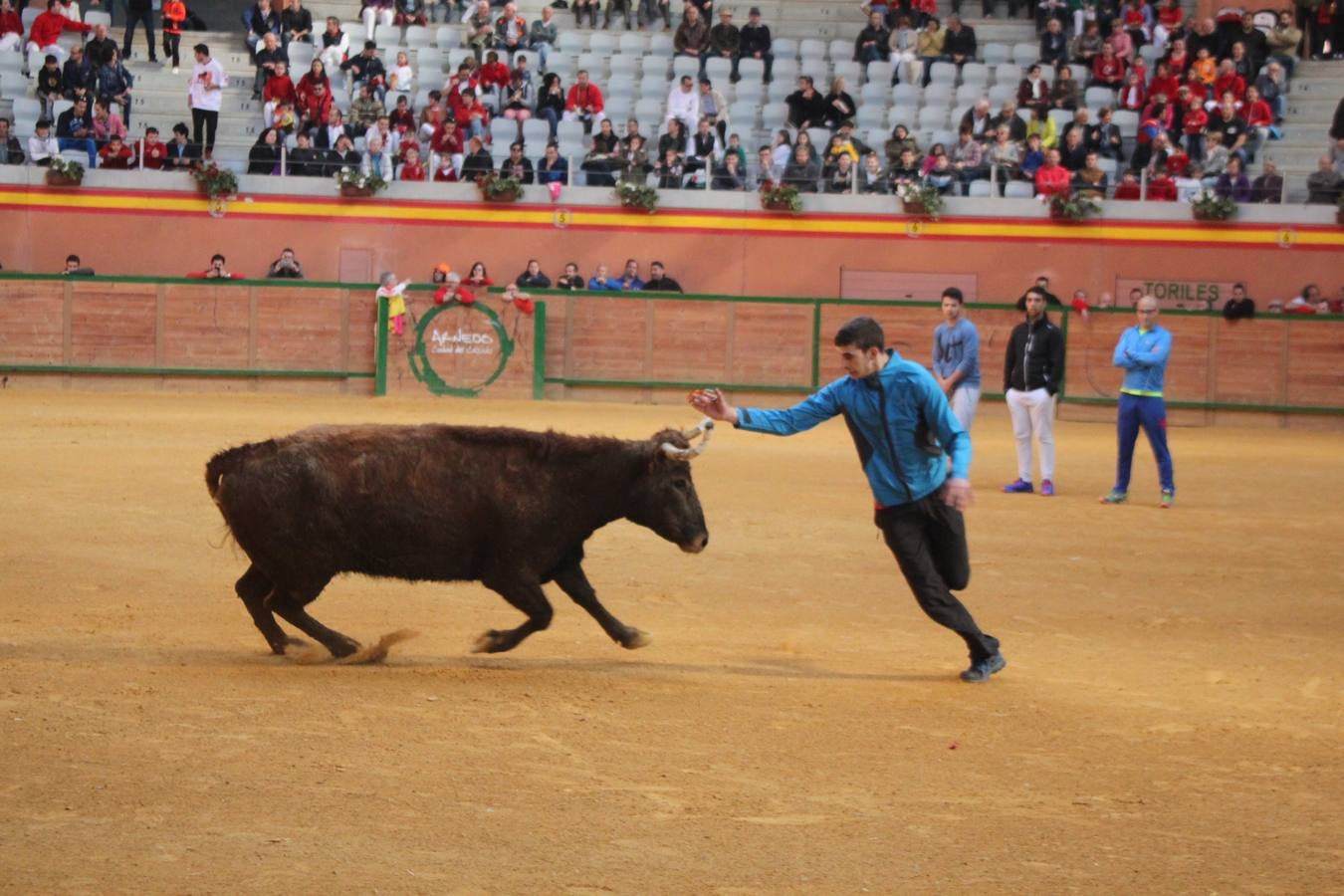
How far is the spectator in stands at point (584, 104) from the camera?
28297 millimetres

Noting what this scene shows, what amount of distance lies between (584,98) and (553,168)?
5.06 ft

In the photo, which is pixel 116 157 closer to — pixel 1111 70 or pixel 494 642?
pixel 1111 70

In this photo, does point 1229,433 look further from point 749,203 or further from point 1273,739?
point 1273,739

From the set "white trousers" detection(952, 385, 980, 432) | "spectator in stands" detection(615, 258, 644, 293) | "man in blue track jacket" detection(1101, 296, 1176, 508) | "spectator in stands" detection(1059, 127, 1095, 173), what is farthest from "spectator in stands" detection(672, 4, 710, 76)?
"man in blue track jacket" detection(1101, 296, 1176, 508)

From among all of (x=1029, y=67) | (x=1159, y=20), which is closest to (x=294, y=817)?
(x=1029, y=67)

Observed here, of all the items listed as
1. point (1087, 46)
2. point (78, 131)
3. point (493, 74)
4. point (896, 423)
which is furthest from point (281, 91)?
point (896, 423)

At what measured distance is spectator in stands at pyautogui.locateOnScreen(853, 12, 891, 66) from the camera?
29.8 metres

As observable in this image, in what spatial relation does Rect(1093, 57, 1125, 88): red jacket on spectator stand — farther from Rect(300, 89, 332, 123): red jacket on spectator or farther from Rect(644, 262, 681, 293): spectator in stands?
Rect(300, 89, 332, 123): red jacket on spectator

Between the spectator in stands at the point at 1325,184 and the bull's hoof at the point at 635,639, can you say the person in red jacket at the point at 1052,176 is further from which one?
the bull's hoof at the point at 635,639

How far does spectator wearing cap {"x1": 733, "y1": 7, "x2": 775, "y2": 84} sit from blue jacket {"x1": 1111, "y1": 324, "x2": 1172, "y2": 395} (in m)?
16.8

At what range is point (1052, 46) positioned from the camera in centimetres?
2920

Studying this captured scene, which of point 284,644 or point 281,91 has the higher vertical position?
point 281,91

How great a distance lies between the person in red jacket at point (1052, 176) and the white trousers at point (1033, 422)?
12.8 metres

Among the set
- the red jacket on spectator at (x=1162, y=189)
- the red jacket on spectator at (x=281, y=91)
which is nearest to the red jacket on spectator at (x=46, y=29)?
the red jacket on spectator at (x=281, y=91)
